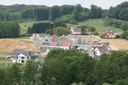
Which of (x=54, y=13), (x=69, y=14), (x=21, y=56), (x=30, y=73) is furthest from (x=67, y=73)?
(x=69, y=14)

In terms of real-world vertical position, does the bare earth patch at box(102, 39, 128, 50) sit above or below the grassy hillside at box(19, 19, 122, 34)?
above

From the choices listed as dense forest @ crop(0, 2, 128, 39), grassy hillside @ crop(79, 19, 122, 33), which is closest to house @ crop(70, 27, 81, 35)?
grassy hillside @ crop(79, 19, 122, 33)

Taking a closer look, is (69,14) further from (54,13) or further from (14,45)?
(14,45)

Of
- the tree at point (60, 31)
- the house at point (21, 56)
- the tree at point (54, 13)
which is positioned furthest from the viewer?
the tree at point (54, 13)

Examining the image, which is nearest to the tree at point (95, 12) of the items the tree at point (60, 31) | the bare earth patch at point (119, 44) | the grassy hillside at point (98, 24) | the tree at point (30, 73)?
the grassy hillside at point (98, 24)

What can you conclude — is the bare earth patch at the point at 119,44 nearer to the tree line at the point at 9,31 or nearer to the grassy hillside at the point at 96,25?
the grassy hillside at the point at 96,25

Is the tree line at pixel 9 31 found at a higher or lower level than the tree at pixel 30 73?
lower

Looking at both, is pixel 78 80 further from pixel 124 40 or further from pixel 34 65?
pixel 124 40

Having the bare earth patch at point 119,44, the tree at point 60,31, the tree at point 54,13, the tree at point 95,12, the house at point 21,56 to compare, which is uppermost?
the house at point 21,56

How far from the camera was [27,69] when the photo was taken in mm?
25922

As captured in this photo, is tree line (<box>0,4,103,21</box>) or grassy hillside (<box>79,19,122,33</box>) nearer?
grassy hillside (<box>79,19,122,33</box>)

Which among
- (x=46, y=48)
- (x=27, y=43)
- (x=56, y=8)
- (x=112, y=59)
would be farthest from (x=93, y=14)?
A: (x=112, y=59)

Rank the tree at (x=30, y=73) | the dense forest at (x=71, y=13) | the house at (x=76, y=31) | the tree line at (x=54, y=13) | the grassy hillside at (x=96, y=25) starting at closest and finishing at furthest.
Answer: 1. the tree at (x=30, y=73)
2. the house at (x=76, y=31)
3. the grassy hillside at (x=96, y=25)
4. the dense forest at (x=71, y=13)
5. the tree line at (x=54, y=13)

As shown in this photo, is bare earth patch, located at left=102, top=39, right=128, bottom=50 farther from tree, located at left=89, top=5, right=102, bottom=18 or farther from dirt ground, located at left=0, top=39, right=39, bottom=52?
tree, located at left=89, top=5, right=102, bottom=18
